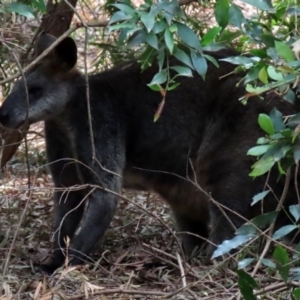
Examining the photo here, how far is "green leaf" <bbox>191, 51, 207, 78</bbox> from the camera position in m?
3.07

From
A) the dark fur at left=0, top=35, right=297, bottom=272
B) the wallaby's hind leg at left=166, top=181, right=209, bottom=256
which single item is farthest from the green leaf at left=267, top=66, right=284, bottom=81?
the wallaby's hind leg at left=166, top=181, right=209, bottom=256

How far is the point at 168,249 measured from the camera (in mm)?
4727

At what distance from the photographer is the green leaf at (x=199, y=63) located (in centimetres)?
307

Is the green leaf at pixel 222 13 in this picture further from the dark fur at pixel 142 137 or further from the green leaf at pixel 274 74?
the dark fur at pixel 142 137

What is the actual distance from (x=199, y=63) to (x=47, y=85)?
1.83m

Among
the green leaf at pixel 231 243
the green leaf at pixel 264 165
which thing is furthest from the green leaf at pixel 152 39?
the green leaf at pixel 231 243

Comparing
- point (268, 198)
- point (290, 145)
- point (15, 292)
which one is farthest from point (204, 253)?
point (290, 145)

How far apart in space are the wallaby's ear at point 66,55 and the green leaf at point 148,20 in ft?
5.84

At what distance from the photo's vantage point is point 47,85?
4734mm

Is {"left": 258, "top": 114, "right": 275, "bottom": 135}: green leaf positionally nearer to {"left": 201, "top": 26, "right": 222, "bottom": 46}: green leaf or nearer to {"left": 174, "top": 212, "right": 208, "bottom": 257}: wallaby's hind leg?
{"left": 201, "top": 26, "right": 222, "bottom": 46}: green leaf

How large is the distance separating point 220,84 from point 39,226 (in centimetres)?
156

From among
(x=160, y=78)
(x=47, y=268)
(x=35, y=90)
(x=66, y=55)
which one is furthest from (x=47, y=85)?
(x=160, y=78)

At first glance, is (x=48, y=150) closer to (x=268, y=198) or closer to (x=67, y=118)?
(x=67, y=118)

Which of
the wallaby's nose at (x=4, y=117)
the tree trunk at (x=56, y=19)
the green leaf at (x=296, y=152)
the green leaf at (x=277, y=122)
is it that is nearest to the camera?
the green leaf at (x=296, y=152)
